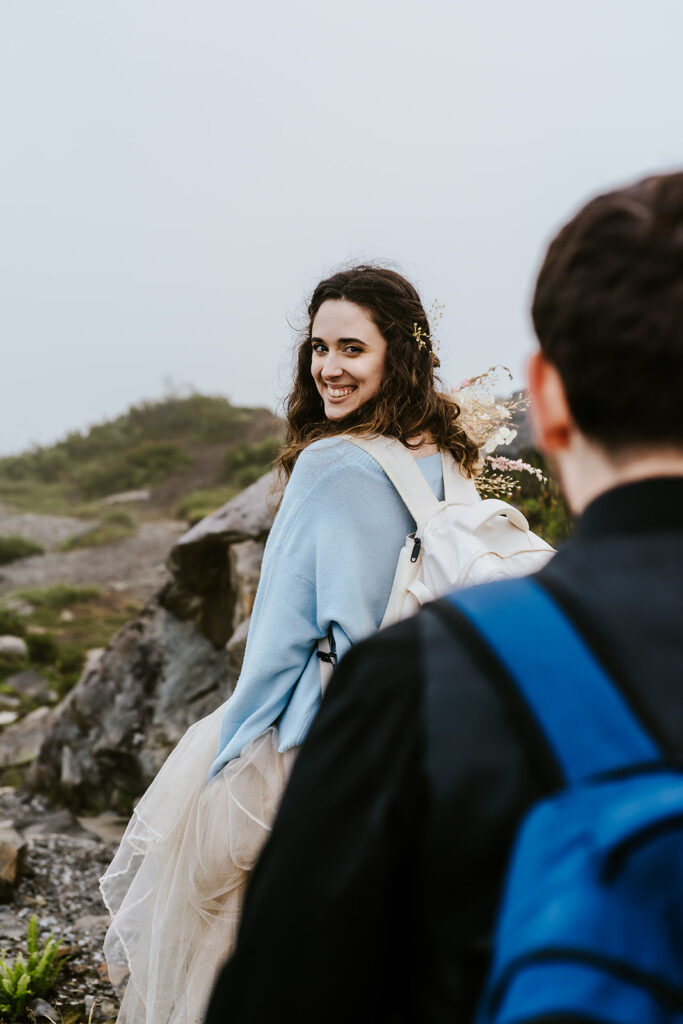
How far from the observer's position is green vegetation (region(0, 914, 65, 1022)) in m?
3.29

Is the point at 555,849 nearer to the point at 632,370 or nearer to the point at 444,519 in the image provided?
the point at 632,370

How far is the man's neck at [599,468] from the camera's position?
802 mm

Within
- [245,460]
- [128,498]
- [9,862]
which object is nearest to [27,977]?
[9,862]

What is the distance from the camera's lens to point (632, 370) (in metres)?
0.77

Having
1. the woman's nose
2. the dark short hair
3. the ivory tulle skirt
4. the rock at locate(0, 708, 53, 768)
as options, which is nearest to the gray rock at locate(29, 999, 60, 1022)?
the ivory tulle skirt

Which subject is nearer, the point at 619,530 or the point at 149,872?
the point at 619,530

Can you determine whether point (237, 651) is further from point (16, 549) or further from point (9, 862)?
point (16, 549)

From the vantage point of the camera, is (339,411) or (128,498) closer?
(339,411)

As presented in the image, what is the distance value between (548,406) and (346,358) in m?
1.76

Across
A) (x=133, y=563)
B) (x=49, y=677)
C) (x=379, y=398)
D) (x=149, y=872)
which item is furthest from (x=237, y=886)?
(x=133, y=563)

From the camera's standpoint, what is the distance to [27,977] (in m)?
3.34

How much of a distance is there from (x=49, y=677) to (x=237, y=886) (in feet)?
26.1

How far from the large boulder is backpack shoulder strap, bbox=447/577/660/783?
4948 millimetres

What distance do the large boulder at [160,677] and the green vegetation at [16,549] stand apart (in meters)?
10.8
